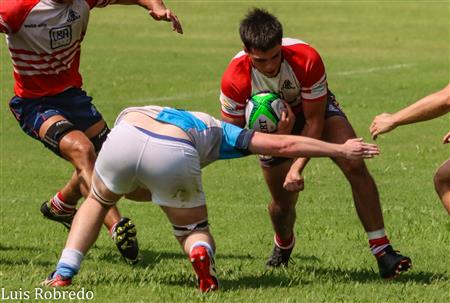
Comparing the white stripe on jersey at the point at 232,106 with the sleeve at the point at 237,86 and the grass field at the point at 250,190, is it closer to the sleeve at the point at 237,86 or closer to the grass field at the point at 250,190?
the sleeve at the point at 237,86

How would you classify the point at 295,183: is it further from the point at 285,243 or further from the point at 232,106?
the point at 285,243

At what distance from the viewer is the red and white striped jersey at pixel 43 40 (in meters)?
9.89

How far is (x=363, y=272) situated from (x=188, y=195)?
1.81 metres

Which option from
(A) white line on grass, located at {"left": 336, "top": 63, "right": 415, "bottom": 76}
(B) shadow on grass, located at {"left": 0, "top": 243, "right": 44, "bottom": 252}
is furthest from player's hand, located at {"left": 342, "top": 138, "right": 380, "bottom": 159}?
(A) white line on grass, located at {"left": 336, "top": 63, "right": 415, "bottom": 76}

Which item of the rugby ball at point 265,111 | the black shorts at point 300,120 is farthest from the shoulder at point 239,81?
the black shorts at point 300,120

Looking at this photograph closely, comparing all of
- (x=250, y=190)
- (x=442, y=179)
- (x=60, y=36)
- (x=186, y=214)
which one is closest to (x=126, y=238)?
(x=186, y=214)

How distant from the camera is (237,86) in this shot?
9.02m

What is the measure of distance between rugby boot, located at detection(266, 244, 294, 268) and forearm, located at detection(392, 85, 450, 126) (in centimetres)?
189

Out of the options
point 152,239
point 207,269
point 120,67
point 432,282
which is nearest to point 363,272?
point 432,282

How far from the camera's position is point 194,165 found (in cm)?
807

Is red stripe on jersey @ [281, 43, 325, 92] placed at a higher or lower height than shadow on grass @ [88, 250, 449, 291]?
higher

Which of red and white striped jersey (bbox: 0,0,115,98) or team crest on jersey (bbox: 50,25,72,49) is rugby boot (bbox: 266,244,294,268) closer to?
red and white striped jersey (bbox: 0,0,115,98)

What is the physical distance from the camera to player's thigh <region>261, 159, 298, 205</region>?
31.5 feet

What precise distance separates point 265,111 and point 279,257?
1.50 meters
